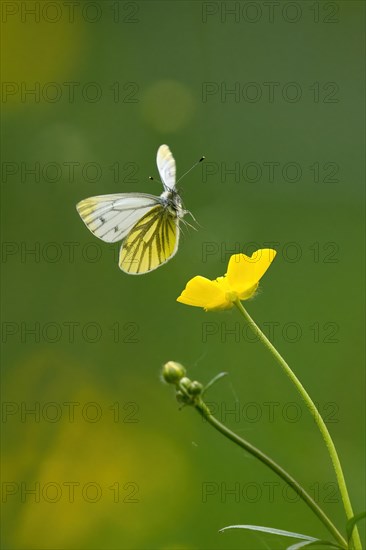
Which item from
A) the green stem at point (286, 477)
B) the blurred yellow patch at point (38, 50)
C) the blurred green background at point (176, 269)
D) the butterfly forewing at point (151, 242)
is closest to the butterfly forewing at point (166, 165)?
the butterfly forewing at point (151, 242)

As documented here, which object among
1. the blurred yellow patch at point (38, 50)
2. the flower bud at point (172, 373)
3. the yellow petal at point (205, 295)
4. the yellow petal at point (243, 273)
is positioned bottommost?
the flower bud at point (172, 373)

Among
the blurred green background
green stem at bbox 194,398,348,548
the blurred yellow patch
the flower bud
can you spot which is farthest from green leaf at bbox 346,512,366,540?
the blurred yellow patch

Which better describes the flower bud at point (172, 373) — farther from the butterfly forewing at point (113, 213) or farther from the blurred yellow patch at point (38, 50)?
the blurred yellow patch at point (38, 50)

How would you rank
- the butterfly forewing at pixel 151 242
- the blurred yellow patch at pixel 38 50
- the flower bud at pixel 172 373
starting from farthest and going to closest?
the blurred yellow patch at pixel 38 50, the butterfly forewing at pixel 151 242, the flower bud at pixel 172 373

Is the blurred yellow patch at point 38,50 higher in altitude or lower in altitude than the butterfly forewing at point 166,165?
higher

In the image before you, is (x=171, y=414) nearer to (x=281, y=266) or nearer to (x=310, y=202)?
(x=281, y=266)

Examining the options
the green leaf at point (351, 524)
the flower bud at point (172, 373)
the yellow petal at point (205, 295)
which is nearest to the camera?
the green leaf at point (351, 524)

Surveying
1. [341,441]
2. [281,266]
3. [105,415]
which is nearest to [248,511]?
[341,441]

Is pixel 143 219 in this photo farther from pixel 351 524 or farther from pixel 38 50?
pixel 38 50
